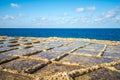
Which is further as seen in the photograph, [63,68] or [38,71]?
[63,68]

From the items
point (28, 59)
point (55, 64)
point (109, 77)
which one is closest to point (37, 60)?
point (28, 59)

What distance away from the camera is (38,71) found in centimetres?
444

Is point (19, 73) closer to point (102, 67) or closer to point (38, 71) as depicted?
point (38, 71)

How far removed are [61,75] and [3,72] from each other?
181 cm

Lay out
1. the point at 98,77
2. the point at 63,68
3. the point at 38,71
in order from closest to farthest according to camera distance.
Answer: the point at 98,77 < the point at 38,71 < the point at 63,68

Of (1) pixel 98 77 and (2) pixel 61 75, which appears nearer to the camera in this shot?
(2) pixel 61 75

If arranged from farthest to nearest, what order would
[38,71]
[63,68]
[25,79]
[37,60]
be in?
[37,60] → [63,68] → [38,71] → [25,79]

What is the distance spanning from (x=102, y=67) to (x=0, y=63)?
12.2 ft

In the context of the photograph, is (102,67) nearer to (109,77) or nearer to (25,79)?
(109,77)

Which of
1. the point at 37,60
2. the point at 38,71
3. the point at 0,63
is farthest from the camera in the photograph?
the point at 37,60

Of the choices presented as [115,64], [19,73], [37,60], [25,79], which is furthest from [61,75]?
[115,64]

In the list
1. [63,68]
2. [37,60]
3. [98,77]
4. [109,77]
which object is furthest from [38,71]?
[109,77]

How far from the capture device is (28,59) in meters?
6.04

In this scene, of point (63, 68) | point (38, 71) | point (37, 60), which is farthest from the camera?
point (37, 60)
